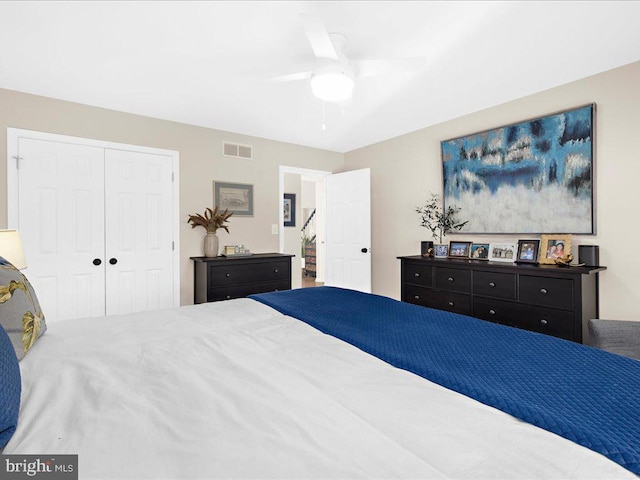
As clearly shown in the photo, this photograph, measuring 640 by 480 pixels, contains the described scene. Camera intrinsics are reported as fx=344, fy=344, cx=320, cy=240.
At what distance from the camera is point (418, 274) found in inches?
143

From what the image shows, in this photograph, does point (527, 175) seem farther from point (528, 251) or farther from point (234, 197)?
point (234, 197)

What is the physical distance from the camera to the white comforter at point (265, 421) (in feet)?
2.21

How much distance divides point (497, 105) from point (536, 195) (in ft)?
3.28

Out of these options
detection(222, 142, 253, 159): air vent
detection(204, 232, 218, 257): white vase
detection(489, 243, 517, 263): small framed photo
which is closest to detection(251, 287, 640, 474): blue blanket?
detection(489, 243, 517, 263): small framed photo

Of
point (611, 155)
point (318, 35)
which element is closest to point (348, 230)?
point (611, 155)

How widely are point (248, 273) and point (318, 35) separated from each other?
2.66 meters

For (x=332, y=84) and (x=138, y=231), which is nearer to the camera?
(x=332, y=84)

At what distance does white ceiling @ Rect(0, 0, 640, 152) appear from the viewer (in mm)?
2006

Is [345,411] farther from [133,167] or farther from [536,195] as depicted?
[133,167]

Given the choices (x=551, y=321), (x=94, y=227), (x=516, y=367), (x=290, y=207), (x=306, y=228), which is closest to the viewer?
(x=516, y=367)

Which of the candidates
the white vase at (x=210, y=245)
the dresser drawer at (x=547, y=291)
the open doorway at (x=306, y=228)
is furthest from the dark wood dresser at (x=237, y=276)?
the dresser drawer at (x=547, y=291)

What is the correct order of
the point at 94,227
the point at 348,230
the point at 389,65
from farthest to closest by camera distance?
1. the point at 348,230
2. the point at 94,227
3. the point at 389,65

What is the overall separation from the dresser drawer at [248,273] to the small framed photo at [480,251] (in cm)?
210

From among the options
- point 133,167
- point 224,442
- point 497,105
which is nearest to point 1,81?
point 133,167
